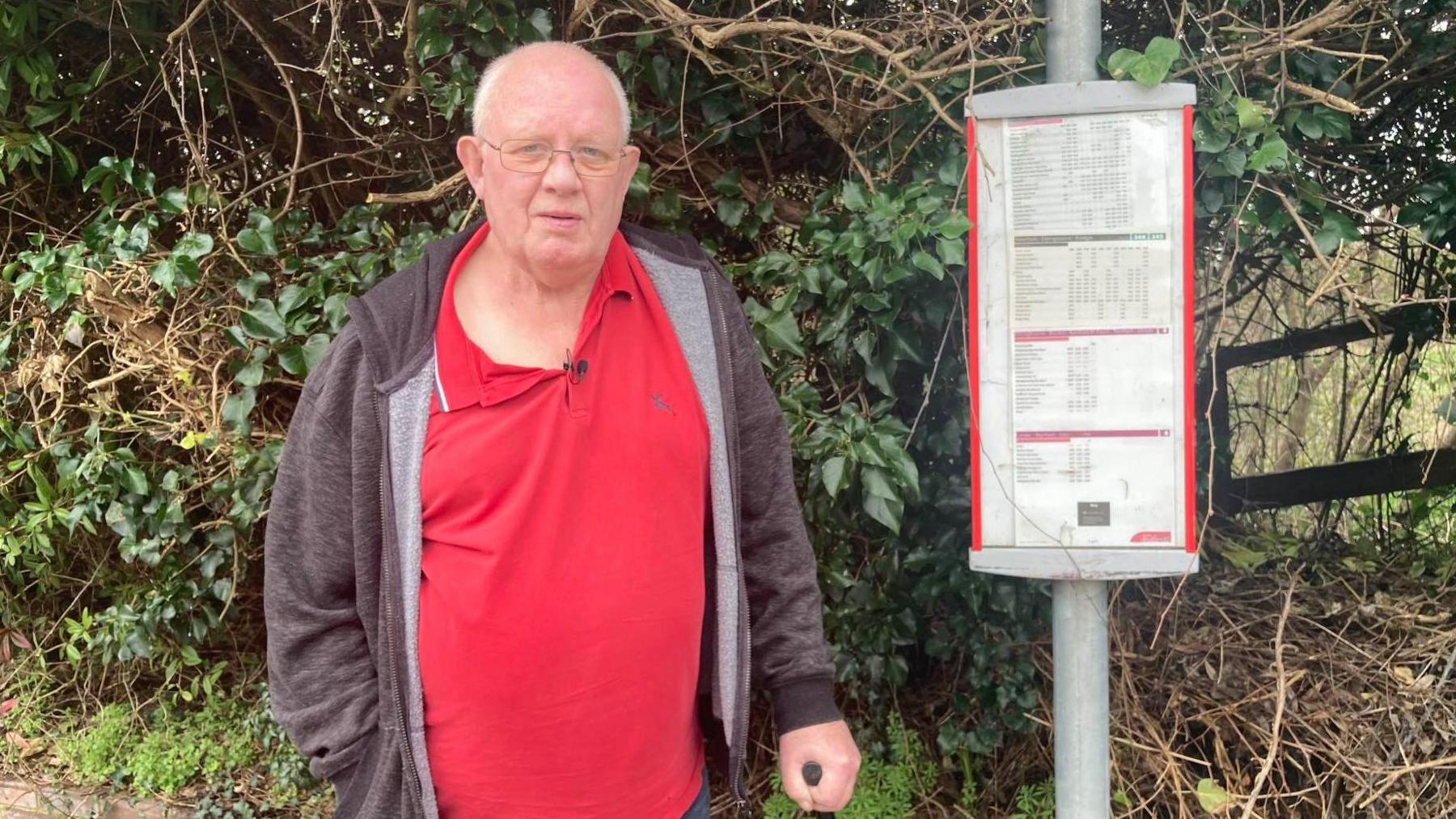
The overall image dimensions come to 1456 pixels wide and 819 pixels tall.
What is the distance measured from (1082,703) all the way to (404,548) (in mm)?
1298

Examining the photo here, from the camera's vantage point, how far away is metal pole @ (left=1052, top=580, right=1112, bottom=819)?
6.84ft

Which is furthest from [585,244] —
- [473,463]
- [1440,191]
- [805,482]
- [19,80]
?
[19,80]

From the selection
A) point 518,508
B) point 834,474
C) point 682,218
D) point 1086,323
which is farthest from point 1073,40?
point 518,508

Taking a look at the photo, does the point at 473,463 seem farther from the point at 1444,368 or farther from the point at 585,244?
the point at 1444,368

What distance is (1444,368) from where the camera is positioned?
10.6 ft

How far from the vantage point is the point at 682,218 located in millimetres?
2865

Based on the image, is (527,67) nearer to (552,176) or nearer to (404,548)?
(552,176)

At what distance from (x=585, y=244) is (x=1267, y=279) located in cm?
232

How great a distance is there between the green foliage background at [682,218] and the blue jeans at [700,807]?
65 centimetres

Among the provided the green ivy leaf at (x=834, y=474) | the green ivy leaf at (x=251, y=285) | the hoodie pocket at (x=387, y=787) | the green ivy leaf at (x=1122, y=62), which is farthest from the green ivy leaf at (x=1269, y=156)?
the green ivy leaf at (x=251, y=285)

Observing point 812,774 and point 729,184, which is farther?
point 729,184

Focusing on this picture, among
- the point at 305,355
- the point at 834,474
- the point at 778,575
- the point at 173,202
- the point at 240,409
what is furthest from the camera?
the point at 173,202

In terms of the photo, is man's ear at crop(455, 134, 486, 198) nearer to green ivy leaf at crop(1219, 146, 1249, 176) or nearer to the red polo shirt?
the red polo shirt

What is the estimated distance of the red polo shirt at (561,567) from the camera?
1706 mm
